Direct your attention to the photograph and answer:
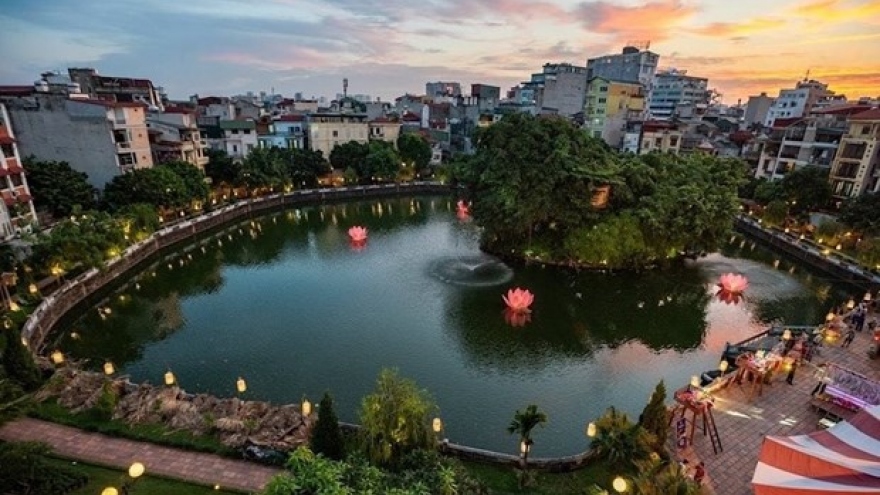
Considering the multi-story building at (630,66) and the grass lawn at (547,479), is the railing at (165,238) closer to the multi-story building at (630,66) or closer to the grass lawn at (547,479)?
the grass lawn at (547,479)

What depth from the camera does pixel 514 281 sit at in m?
32.2

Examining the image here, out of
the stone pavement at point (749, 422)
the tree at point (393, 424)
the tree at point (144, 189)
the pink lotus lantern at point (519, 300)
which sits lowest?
the pink lotus lantern at point (519, 300)

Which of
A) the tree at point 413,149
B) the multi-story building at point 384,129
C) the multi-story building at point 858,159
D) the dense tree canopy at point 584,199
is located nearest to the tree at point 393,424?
the dense tree canopy at point 584,199

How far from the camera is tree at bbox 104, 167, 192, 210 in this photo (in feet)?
123

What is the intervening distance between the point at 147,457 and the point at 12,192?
28.2 meters

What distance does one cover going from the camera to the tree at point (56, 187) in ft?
115

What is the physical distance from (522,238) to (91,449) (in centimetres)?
2891

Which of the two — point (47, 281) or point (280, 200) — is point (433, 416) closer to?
point (47, 281)

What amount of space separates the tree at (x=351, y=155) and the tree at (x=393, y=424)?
166ft

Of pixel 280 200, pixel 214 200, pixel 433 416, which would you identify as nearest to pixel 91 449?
pixel 433 416

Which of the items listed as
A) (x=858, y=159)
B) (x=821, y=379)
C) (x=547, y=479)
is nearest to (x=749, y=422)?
(x=821, y=379)

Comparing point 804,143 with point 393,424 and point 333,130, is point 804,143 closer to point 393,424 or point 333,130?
point 393,424

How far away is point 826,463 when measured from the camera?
9.86 meters

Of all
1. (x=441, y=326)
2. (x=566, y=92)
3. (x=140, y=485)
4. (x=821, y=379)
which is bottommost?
(x=441, y=326)
